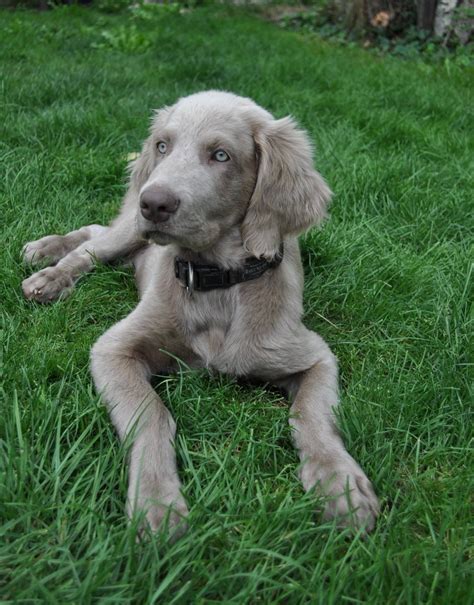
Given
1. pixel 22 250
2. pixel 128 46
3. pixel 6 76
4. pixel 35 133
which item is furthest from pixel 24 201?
pixel 128 46

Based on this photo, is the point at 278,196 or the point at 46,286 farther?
the point at 46,286

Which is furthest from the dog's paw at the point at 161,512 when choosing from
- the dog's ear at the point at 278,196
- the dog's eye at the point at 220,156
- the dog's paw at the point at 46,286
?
the dog's paw at the point at 46,286

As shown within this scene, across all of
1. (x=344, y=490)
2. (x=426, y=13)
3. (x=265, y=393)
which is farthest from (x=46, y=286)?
(x=426, y=13)

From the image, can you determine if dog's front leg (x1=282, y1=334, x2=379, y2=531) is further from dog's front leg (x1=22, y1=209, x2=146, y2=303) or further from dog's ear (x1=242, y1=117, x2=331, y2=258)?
dog's front leg (x1=22, y1=209, x2=146, y2=303)

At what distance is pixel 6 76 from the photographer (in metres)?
5.39

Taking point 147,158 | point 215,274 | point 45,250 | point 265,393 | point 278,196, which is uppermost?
point 278,196

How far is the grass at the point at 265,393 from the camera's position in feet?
5.08

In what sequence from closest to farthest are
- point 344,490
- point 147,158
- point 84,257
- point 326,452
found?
point 344,490, point 326,452, point 147,158, point 84,257

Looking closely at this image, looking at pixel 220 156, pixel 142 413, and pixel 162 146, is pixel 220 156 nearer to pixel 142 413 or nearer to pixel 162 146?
pixel 162 146

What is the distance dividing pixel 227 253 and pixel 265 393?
55cm

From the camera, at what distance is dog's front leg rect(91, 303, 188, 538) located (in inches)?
69.3

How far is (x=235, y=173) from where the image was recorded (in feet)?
8.29

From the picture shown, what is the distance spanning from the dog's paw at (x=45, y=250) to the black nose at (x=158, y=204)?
1099 mm

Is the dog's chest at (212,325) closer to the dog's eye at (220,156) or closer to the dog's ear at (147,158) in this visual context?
the dog's eye at (220,156)
